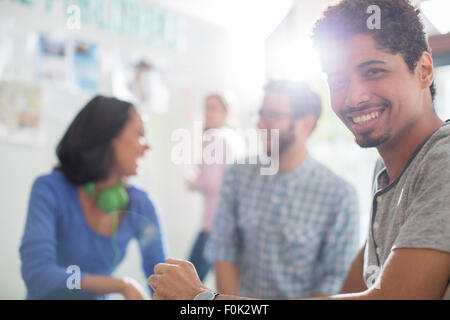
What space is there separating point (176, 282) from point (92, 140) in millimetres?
585

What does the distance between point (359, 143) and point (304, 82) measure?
0.76 metres

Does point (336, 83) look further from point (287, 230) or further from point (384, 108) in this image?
point (287, 230)

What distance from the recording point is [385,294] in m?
0.46

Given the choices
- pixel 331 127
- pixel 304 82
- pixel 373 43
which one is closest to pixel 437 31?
pixel 373 43

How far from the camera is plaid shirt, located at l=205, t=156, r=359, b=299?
1.15 meters

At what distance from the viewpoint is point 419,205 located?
1.53 ft

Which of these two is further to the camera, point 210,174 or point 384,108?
point 210,174

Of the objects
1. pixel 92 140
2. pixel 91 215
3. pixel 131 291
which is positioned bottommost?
pixel 131 291

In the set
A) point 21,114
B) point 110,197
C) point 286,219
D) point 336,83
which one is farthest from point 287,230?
point 21,114

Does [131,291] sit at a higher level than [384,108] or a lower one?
lower

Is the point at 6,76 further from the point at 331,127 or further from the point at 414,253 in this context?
the point at 414,253

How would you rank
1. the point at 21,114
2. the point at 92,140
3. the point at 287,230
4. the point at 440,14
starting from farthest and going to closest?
the point at 21,114 < the point at 287,230 < the point at 92,140 < the point at 440,14

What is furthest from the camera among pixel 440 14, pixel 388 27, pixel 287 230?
pixel 287 230

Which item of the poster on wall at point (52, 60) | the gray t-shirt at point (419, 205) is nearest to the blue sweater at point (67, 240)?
the gray t-shirt at point (419, 205)
